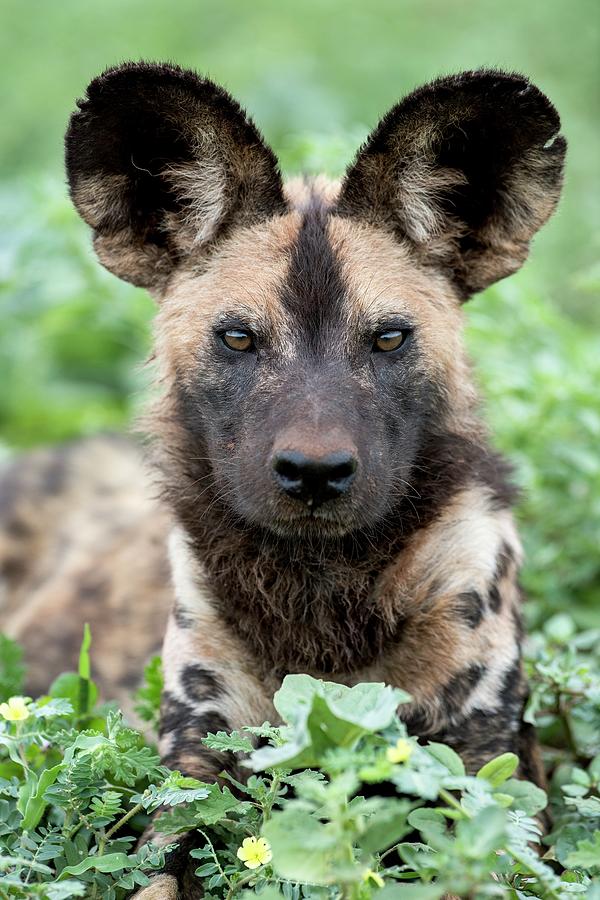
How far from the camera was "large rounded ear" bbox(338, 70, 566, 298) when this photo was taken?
386cm

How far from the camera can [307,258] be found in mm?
3928

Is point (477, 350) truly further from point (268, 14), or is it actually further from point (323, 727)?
point (268, 14)

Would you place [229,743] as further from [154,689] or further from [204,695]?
[154,689]

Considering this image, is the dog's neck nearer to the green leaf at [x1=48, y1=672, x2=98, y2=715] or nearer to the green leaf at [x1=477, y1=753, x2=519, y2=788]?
the green leaf at [x1=48, y1=672, x2=98, y2=715]

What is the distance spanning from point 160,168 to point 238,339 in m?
0.72

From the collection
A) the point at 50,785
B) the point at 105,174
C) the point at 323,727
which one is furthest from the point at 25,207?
the point at 323,727

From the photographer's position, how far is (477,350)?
6.18 m

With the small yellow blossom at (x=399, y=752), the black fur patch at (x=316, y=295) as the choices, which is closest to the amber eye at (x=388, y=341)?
the black fur patch at (x=316, y=295)

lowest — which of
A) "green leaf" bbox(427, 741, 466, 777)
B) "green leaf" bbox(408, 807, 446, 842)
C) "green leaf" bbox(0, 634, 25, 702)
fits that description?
"green leaf" bbox(0, 634, 25, 702)

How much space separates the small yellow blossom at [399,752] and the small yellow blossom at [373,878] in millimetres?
246

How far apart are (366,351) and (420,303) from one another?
0.30 meters

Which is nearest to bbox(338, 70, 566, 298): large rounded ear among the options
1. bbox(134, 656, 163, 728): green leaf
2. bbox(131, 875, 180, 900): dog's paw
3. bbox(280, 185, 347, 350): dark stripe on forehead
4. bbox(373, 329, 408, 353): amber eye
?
bbox(280, 185, 347, 350): dark stripe on forehead

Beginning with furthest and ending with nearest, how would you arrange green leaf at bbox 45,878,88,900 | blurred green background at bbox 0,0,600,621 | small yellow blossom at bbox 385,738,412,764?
1. blurred green background at bbox 0,0,600,621
2. green leaf at bbox 45,878,88,900
3. small yellow blossom at bbox 385,738,412,764

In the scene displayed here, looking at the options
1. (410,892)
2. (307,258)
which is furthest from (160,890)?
(307,258)
